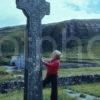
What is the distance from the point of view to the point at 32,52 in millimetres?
17531

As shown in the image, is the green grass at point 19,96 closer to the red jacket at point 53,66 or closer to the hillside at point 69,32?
the red jacket at point 53,66

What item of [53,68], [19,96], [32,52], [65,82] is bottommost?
[19,96]

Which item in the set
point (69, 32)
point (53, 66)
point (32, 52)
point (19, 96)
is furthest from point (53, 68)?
point (69, 32)

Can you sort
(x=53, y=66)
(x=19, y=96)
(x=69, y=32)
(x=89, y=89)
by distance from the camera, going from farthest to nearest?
1. (x=69, y=32)
2. (x=89, y=89)
3. (x=19, y=96)
4. (x=53, y=66)

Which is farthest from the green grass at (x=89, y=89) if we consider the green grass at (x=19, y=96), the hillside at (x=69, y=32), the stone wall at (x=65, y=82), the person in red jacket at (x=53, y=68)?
the hillside at (x=69, y=32)

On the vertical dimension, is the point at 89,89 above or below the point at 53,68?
below

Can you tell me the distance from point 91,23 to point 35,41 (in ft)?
444

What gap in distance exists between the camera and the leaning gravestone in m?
17.5

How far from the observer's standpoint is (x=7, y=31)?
165250mm

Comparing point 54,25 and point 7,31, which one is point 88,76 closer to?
point 54,25

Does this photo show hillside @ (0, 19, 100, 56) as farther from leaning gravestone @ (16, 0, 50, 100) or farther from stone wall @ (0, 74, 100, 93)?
leaning gravestone @ (16, 0, 50, 100)

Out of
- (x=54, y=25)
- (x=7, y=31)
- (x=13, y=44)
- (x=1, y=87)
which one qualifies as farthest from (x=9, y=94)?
(x=7, y=31)

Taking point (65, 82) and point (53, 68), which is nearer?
point (53, 68)

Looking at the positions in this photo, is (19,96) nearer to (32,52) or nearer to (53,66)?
(53,66)
